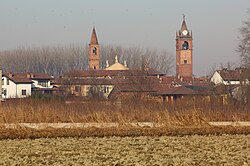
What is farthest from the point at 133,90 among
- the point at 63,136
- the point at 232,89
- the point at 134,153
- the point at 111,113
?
the point at 134,153

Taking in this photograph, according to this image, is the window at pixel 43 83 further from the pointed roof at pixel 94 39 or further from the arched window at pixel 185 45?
the arched window at pixel 185 45

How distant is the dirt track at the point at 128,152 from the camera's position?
13297mm

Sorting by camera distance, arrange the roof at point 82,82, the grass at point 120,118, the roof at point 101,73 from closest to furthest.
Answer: the grass at point 120,118 → the roof at point 101,73 → the roof at point 82,82

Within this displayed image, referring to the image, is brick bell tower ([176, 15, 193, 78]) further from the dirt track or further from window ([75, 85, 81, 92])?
the dirt track

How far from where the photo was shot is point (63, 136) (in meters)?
21.5

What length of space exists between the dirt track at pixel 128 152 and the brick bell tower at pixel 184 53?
325 feet

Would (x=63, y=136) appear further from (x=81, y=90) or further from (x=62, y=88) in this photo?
(x=81, y=90)

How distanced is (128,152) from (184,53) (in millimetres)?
104793

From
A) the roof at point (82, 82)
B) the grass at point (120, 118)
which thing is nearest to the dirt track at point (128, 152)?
the grass at point (120, 118)

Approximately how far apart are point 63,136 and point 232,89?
125 ft

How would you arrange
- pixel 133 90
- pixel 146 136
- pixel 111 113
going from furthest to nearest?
pixel 133 90, pixel 111 113, pixel 146 136

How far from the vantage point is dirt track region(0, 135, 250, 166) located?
13.3m

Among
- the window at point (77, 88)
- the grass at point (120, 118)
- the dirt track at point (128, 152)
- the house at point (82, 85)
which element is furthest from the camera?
the window at point (77, 88)

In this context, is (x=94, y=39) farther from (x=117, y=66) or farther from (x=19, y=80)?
(x=19, y=80)
